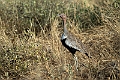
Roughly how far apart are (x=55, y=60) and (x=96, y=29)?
5.97 ft

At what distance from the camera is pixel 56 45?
6184 millimetres

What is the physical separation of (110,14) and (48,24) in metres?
1.67

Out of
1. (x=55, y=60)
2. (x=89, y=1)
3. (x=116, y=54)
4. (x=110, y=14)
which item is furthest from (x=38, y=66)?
(x=89, y=1)

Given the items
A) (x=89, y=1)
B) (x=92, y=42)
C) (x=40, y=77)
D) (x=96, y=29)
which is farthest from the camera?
(x=89, y=1)

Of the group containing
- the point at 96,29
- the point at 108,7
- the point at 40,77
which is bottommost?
the point at 40,77

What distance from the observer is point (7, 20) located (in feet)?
25.2

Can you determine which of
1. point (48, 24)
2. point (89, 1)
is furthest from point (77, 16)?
point (89, 1)

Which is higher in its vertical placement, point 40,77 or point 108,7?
point 108,7

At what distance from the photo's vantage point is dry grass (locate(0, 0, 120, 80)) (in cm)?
519

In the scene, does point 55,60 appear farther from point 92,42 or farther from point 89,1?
point 89,1

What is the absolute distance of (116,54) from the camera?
552cm

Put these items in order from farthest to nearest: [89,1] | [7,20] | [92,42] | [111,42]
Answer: [89,1] < [7,20] < [92,42] < [111,42]

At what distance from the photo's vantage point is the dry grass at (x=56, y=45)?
5.19m

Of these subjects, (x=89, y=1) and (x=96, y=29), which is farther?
(x=89, y=1)
